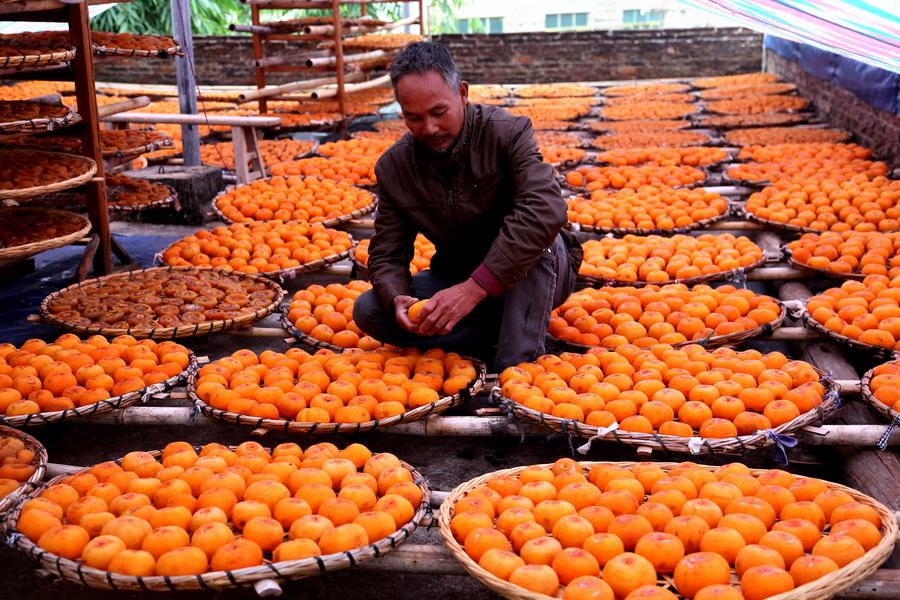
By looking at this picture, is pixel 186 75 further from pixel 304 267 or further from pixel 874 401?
pixel 874 401

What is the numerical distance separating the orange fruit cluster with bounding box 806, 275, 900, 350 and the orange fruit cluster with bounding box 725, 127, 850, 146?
14.2ft

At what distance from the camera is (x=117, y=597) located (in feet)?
7.93

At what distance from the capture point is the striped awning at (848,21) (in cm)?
317

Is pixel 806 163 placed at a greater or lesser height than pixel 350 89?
lesser

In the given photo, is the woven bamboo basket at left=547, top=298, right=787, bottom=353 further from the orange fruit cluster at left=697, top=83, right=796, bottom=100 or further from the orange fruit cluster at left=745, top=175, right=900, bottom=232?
the orange fruit cluster at left=697, top=83, right=796, bottom=100

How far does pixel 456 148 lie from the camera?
3195 mm

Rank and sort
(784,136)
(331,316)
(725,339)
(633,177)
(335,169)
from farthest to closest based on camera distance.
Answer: (784,136)
(335,169)
(633,177)
(331,316)
(725,339)

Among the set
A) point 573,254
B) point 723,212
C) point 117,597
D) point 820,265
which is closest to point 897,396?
point 573,254

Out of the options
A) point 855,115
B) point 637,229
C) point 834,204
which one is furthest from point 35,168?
point 855,115

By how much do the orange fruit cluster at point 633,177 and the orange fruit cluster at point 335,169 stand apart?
168cm

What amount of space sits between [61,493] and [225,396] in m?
0.73

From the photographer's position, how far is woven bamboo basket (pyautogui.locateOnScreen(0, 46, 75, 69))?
13.1 feet

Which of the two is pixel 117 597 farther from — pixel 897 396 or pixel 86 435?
pixel 897 396

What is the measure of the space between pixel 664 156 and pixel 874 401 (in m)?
4.70
